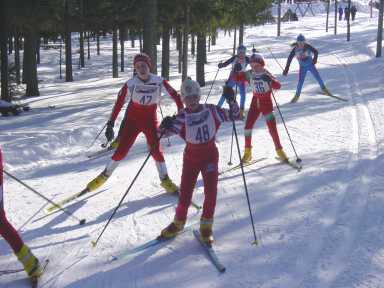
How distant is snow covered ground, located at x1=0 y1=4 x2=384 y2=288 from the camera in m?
4.86

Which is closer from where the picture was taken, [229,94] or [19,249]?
[19,249]

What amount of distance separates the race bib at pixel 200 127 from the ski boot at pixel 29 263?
2179 mm

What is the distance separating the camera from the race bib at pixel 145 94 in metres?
7.24

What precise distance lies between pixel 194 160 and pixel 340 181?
314cm

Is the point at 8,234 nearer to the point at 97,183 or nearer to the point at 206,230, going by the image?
the point at 206,230

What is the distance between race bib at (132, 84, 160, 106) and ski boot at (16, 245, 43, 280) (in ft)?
10.3

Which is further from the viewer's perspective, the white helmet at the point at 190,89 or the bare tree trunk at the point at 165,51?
the bare tree trunk at the point at 165,51

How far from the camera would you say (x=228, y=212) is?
653 cm

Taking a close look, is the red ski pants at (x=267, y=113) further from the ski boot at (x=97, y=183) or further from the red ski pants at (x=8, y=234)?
the red ski pants at (x=8, y=234)

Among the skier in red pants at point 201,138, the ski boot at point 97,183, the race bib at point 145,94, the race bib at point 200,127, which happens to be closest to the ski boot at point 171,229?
the skier in red pants at point 201,138

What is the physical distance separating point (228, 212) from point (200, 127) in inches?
65.4

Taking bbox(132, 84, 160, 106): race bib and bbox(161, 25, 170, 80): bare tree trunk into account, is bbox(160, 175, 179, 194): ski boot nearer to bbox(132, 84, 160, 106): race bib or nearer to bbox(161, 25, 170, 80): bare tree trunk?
bbox(132, 84, 160, 106): race bib

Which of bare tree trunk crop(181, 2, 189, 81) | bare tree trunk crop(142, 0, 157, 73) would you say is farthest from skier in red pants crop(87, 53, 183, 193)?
bare tree trunk crop(181, 2, 189, 81)

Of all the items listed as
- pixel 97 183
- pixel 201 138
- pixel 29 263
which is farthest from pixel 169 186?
pixel 29 263
